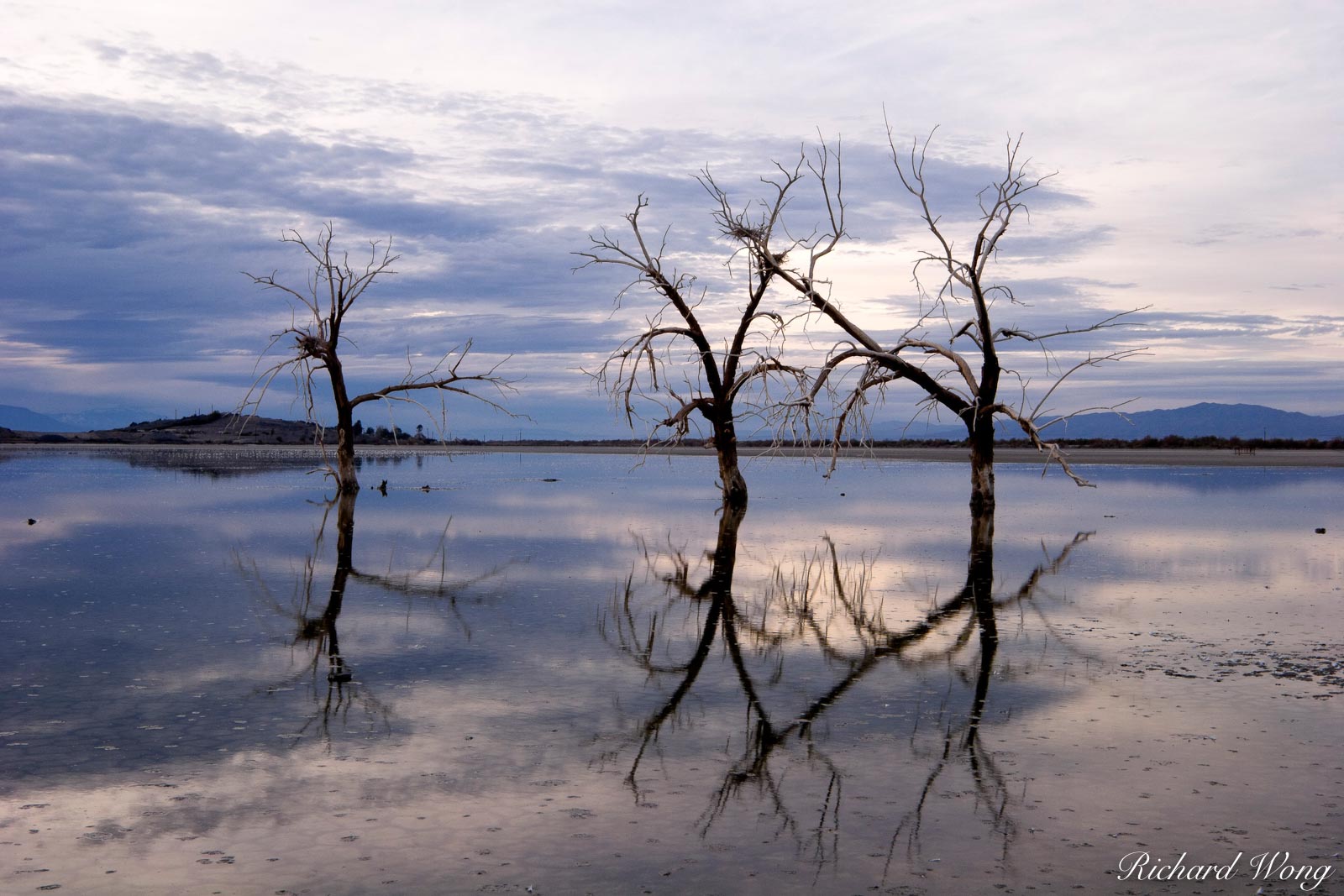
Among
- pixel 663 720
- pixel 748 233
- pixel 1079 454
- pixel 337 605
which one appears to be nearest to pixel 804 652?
pixel 663 720

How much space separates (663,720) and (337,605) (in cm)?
562

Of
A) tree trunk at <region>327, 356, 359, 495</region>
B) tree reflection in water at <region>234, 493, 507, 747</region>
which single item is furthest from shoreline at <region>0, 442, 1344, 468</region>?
tree reflection in water at <region>234, 493, 507, 747</region>

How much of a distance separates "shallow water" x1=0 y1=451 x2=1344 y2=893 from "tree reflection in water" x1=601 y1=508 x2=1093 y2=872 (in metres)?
0.04

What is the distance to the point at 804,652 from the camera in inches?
361

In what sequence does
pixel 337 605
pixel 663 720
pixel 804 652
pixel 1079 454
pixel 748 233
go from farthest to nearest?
pixel 1079 454
pixel 748 233
pixel 337 605
pixel 804 652
pixel 663 720

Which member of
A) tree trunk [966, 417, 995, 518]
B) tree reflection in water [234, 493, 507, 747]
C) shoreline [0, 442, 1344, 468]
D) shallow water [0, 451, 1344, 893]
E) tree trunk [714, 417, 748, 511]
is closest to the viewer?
shallow water [0, 451, 1344, 893]

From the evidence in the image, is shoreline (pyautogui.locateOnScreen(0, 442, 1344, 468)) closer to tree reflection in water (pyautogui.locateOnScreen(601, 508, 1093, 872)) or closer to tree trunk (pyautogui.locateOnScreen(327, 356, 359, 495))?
tree trunk (pyautogui.locateOnScreen(327, 356, 359, 495))

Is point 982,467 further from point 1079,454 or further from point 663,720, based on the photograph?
point 1079,454

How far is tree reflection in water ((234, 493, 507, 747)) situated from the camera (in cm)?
718

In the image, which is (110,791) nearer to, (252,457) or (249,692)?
(249,692)

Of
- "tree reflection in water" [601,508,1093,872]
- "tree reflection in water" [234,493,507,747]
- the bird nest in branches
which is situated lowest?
"tree reflection in water" [601,508,1093,872]

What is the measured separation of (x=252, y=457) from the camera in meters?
60.2

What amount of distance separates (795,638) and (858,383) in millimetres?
13418

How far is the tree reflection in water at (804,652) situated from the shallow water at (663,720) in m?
0.04
